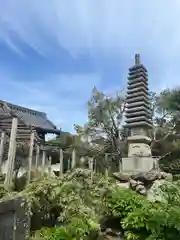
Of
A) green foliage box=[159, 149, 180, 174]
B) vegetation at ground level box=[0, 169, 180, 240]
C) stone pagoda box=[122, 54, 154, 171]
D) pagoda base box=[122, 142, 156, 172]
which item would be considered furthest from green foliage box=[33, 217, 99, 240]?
green foliage box=[159, 149, 180, 174]

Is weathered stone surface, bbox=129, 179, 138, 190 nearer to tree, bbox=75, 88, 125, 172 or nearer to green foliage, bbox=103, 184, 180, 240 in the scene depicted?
green foliage, bbox=103, 184, 180, 240

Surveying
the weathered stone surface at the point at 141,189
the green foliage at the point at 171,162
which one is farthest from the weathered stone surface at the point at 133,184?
the green foliage at the point at 171,162

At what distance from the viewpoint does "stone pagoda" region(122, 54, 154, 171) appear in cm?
1627

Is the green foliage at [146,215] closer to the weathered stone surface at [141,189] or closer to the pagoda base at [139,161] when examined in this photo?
the weathered stone surface at [141,189]

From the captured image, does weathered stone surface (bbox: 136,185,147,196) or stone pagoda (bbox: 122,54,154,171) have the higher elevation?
stone pagoda (bbox: 122,54,154,171)

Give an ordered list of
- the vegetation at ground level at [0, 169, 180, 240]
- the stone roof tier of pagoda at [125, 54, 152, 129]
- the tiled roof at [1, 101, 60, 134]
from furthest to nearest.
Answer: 1. the tiled roof at [1, 101, 60, 134]
2. the stone roof tier of pagoda at [125, 54, 152, 129]
3. the vegetation at ground level at [0, 169, 180, 240]

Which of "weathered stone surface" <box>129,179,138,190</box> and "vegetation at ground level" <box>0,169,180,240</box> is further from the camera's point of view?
"weathered stone surface" <box>129,179,138,190</box>

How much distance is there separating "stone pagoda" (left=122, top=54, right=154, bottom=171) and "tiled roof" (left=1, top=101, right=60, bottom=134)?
1109cm

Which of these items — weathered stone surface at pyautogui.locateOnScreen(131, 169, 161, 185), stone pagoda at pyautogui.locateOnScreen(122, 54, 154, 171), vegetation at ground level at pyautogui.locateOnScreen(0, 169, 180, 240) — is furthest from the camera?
stone pagoda at pyautogui.locateOnScreen(122, 54, 154, 171)

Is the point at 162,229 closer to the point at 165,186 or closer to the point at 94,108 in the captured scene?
the point at 165,186

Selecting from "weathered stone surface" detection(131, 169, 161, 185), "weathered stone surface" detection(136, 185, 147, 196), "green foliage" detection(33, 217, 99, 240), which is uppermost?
"weathered stone surface" detection(131, 169, 161, 185)

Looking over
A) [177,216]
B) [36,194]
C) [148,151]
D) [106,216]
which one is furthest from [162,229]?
[148,151]

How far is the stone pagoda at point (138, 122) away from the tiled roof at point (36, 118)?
437 inches

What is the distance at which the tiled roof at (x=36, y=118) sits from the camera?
28.3 meters
